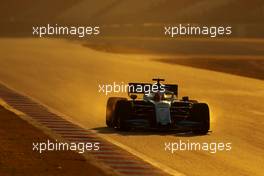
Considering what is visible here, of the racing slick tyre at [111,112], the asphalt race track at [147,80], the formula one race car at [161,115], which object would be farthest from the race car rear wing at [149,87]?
the asphalt race track at [147,80]

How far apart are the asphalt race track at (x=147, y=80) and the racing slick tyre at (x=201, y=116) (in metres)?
0.33

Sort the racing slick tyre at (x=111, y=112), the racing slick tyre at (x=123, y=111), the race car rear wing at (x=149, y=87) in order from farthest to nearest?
the race car rear wing at (x=149, y=87), the racing slick tyre at (x=111, y=112), the racing slick tyre at (x=123, y=111)

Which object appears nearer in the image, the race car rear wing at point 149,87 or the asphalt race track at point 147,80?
the asphalt race track at point 147,80

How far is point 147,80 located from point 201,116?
26.8m

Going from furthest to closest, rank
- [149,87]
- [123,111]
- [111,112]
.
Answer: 1. [149,87]
2. [111,112]
3. [123,111]

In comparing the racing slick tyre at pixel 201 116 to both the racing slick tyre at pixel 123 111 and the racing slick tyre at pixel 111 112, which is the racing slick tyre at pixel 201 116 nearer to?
the racing slick tyre at pixel 123 111

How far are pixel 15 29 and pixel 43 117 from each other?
11853 centimetres

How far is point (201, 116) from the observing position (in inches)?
1135

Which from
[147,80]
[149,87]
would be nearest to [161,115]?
[149,87]

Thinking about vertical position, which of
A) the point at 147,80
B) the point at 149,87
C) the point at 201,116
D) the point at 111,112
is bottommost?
the point at 201,116

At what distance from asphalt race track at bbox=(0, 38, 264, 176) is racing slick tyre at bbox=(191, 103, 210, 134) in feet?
1.08

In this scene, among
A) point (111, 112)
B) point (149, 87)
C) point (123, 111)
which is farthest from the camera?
point (149, 87)

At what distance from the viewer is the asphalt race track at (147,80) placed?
24.6 metres

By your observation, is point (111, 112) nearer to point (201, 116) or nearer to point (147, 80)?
point (201, 116)
